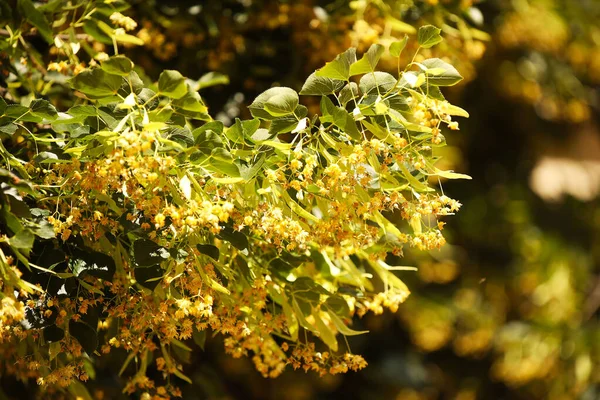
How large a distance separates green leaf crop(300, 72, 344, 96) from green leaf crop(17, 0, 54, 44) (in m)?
0.24

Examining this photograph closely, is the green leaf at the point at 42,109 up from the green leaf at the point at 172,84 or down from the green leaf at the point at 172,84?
down

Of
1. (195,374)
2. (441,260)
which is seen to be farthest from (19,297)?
(441,260)

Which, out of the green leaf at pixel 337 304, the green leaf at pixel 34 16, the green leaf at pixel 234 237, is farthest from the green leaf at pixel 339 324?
the green leaf at pixel 34 16

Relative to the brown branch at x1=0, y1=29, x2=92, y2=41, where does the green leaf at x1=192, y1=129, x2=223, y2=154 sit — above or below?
below

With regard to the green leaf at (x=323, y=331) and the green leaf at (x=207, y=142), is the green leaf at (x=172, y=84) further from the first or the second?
the green leaf at (x=323, y=331)

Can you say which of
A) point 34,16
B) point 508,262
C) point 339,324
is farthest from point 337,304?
point 508,262

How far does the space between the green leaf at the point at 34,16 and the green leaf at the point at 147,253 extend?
0.22 metres

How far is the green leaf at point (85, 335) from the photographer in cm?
55

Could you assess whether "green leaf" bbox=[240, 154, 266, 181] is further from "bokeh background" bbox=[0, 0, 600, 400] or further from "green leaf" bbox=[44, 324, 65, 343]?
"bokeh background" bbox=[0, 0, 600, 400]

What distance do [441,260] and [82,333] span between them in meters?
1.12

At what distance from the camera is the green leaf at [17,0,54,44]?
1.95ft

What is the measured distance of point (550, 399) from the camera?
1.55m

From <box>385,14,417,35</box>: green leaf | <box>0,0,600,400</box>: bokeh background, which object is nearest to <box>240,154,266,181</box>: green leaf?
<box>385,14,417,35</box>: green leaf

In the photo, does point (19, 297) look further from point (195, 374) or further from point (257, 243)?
point (195, 374)
